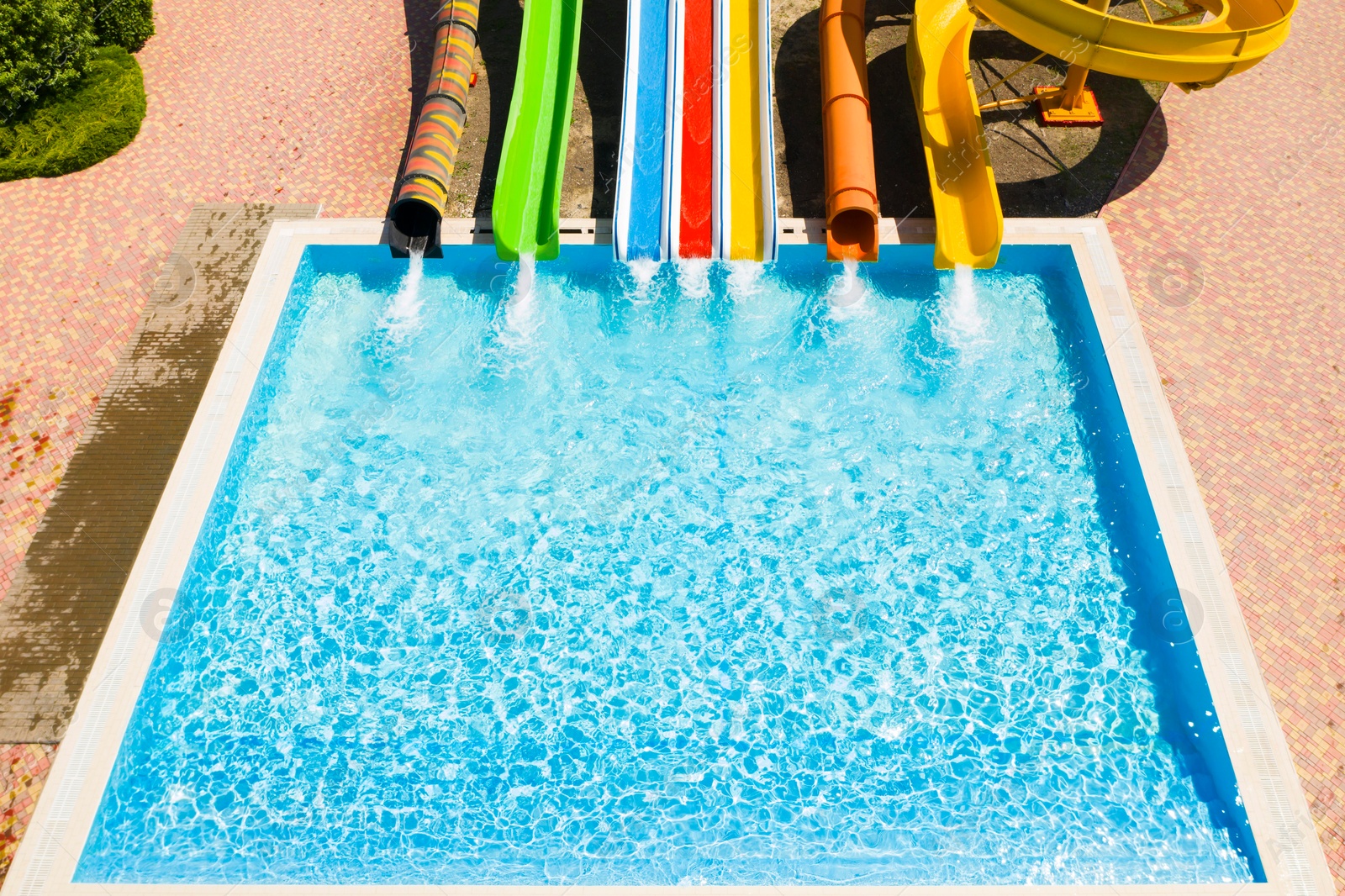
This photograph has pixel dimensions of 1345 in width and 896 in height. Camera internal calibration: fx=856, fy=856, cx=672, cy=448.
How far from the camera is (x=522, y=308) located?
9.77 metres

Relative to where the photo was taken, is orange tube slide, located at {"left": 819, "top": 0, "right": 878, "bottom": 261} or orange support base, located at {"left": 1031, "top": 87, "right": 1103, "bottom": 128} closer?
orange tube slide, located at {"left": 819, "top": 0, "right": 878, "bottom": 261}

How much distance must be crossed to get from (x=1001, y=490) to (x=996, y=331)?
6.73ft

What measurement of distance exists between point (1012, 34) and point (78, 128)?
11514 millimetres

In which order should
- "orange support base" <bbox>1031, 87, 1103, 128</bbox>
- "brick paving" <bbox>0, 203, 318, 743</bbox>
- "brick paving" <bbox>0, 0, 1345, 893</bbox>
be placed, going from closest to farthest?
1. "brick paving" <bbox>0, 203, 318, 743</bbox>
2. "brick paving" <bbox>0, 0, 1345, 893</bbox>
3. "orange support base" <bbox>1031, 87, 1103, 128</bbox>

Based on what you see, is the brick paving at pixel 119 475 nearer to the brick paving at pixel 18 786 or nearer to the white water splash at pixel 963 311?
the brick paving at pixel 18 786

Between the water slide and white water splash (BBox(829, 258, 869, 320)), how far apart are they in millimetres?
870

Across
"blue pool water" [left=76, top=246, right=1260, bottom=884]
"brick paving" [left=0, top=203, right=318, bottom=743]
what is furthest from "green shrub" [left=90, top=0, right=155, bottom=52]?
"blue pool water" [left=76, top=246, right=1260, bottom=884]

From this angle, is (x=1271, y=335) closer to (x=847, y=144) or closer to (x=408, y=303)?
(x=847, y=144)

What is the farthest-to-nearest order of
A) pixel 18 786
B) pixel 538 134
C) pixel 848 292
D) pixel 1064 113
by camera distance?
pixel 1064 113
pixel 538 134
pixel 848 292
pixel 18 786

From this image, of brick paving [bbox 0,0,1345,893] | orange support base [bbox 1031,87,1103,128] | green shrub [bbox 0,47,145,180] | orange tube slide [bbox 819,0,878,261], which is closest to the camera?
brick paving [bbox 0,0,1345,893]

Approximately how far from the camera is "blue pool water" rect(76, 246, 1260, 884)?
22.1 ft

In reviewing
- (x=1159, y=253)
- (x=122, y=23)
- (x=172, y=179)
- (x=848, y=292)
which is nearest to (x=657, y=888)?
(x=848, y=292)

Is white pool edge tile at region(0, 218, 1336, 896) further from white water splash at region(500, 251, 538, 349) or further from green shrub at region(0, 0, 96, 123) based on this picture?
green shrub at region(0, 0, 96, 123)

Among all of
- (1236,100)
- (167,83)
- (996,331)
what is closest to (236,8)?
(167,83)
